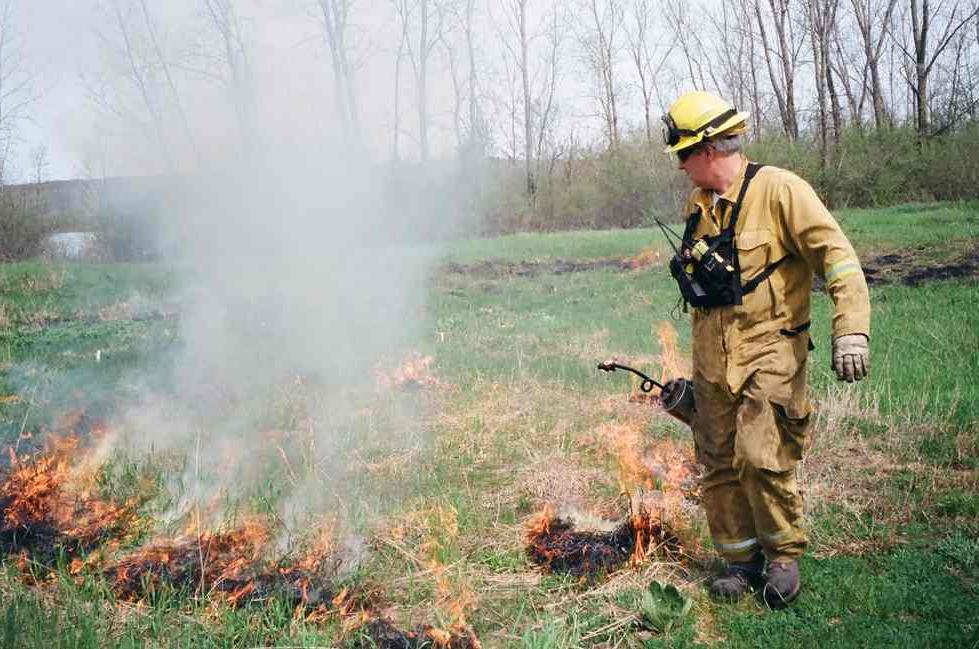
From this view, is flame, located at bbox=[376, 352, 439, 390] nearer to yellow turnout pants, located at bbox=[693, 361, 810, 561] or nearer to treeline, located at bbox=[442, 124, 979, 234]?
yellow turnout pants, located at bbox=[693, 361, 810, 561]

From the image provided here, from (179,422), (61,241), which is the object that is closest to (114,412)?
(179,422)

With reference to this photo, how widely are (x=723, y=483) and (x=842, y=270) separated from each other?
117 cm

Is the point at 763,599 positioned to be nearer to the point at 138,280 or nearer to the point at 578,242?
the point at 138,280

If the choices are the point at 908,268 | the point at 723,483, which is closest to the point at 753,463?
the point at 723,483

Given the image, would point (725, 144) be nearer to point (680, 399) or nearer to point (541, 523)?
point (680, 399)

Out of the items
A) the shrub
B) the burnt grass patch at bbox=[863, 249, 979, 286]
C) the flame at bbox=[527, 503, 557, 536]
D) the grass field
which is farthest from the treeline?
the shrub

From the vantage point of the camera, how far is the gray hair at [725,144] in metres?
3.31

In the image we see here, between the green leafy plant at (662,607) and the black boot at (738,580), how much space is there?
0.20 meters

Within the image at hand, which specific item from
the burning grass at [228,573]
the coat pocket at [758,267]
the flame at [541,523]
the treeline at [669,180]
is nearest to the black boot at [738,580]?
the flame at [541,523]

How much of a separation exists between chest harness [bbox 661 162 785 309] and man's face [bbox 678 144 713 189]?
188 millimetres

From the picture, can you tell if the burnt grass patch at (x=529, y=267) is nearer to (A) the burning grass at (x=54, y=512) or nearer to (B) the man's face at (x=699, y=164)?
(B) the man's face at (x=699, y=164)

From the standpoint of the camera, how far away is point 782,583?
3260 millimetres

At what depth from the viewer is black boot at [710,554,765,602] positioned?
3381 millimetres

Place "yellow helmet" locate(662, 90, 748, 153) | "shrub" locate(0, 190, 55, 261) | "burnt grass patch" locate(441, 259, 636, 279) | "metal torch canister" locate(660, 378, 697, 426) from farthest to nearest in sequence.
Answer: "shrub" locate(0, 190, 55, 261), "burnt grass patch" locate(441, 259, 636, 279), "metal torch canister" locate(660, 378, 697, 426), "yellow helmet" locate(662, 90, 748, 153)
